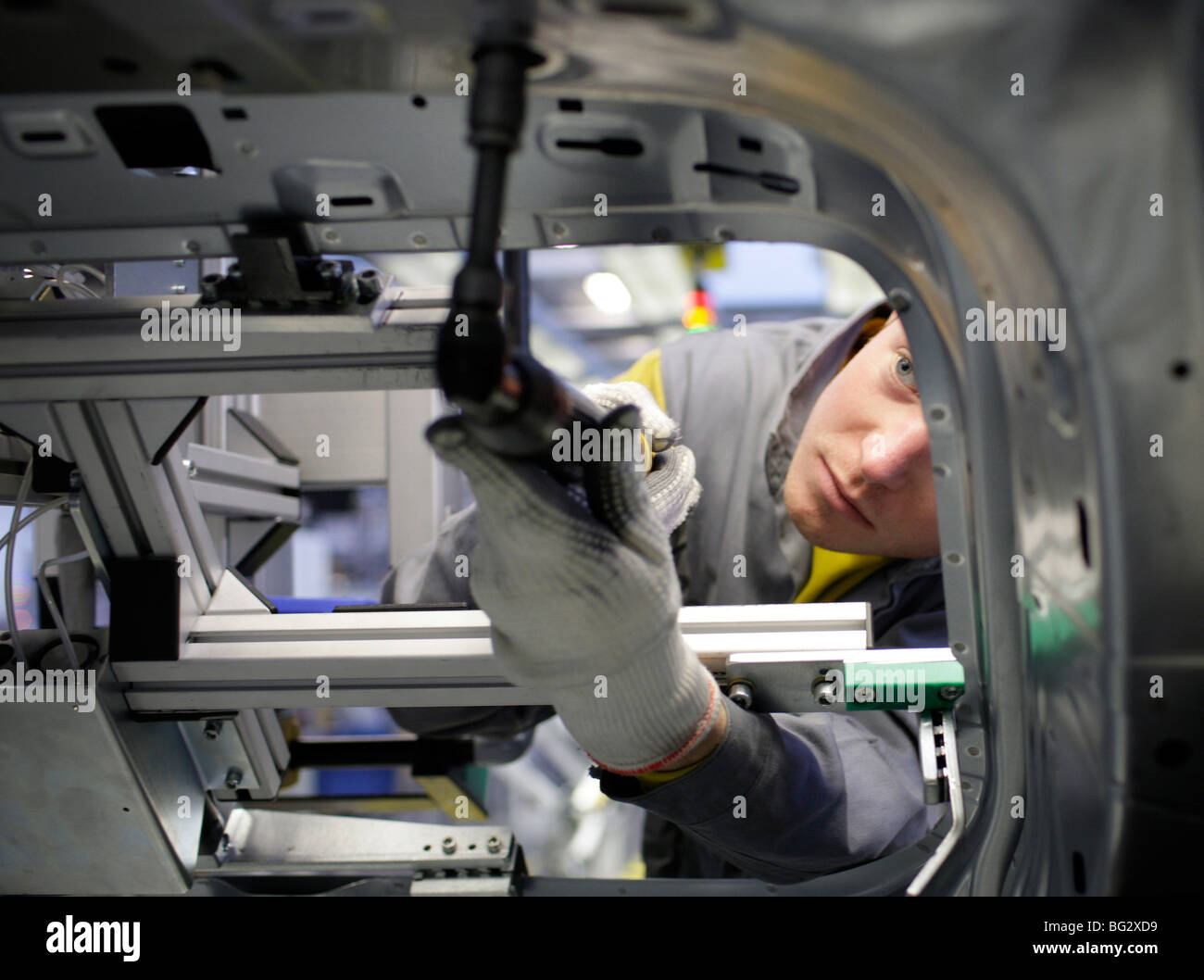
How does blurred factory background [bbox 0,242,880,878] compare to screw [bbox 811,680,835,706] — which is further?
blurred factory background [bbox 0,242,880,878]

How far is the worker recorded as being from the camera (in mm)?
891

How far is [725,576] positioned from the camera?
1.94m

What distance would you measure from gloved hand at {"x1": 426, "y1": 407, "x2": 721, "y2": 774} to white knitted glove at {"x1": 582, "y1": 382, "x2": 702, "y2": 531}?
16.6 inches

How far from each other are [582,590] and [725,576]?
1110 millimetres

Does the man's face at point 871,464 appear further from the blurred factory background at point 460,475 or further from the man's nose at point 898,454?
the blurred factory background at point 460,475

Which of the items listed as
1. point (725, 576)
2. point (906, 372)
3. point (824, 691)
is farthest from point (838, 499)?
point (824, 691)

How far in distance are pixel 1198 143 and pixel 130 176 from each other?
100 centimetres

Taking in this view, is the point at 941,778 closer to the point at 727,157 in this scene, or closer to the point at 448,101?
the point at 727,157

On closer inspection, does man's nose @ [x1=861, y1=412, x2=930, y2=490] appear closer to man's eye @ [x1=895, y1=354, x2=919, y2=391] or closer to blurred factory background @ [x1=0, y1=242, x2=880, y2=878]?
man's eye @ [x1=895, y1=354, x2=919, y2=391]

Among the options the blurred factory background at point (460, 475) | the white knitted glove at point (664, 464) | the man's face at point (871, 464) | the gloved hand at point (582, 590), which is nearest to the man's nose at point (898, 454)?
the man's face at point (871, 464)

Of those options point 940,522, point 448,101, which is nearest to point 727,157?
point 448,101

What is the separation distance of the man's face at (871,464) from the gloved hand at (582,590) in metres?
0.65

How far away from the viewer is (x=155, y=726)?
1.36 metres

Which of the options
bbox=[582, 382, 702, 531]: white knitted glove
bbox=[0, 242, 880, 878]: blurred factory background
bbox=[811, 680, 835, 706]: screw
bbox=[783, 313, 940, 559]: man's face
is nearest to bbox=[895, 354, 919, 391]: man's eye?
bbox=[783, 313, 940, 559]: man's face
